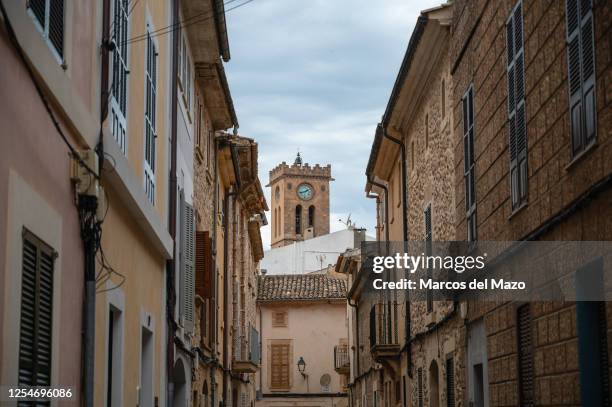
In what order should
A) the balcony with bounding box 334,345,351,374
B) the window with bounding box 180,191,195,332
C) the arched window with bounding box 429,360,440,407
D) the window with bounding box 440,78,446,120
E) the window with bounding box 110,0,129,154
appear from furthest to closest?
the balcony with bounding box 334,345,351,374, the arched window with bounding box 429,360,440,407, the window with bounding box 440,78,446,120, the window with bounding box 180,191,195,332, the window with bounding box 110,0,129,154

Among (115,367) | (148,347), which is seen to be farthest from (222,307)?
(115,367)

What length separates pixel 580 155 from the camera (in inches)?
379

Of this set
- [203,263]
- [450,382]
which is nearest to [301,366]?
[203,263]

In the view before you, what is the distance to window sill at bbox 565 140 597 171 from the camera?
9.28 meters

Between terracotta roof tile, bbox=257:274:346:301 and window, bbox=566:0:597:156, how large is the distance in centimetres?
4757

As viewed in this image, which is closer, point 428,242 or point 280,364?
point 428,242

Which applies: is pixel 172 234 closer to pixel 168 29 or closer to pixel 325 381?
pixel 168 29

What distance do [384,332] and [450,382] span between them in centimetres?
1070

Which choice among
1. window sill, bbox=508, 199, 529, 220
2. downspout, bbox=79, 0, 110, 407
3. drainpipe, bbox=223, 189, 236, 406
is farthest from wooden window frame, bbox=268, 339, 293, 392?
downspout, bbox=79, 0, 110, 407

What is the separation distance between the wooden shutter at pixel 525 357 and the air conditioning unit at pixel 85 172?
5520 millimetres

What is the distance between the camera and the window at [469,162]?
15.4m

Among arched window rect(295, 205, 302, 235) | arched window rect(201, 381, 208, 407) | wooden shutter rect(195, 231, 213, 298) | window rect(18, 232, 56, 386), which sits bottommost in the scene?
arched window rect(201, 381, 208, 407)

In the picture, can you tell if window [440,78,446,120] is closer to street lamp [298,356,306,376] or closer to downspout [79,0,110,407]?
downspout [79,0,110,407]

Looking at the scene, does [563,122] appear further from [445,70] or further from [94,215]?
[445,70]
